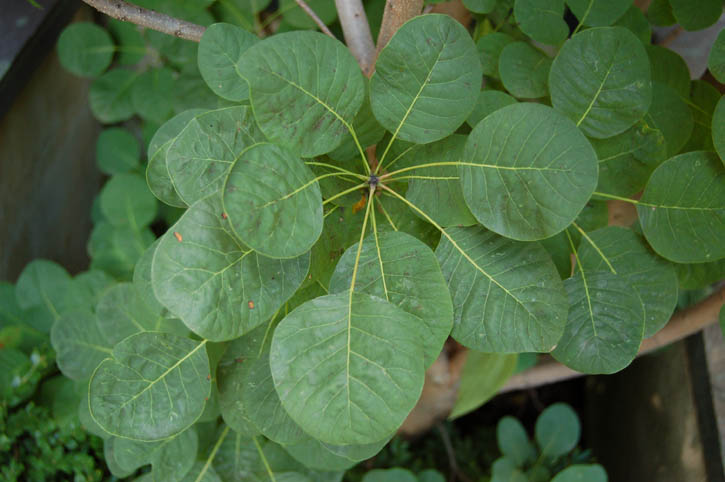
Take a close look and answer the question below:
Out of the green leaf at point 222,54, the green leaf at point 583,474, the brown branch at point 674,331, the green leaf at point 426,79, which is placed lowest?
the green leaf at point 583,474

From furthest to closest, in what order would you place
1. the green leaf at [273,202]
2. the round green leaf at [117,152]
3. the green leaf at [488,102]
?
1. the round green leaf at [117,152]
2. the green leaf at [488,102]
3. the green leaf at [273,202]

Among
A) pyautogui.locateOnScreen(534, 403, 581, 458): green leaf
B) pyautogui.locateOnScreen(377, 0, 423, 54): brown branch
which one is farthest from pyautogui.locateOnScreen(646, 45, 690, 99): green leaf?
pyautogui.locateOnScreen(534, 403, 581, 458): green leaf

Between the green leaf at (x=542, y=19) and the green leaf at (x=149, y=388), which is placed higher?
the green leaf at (x=542, y=19)

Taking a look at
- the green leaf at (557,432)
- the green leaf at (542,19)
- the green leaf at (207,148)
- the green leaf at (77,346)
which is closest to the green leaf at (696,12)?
the green leaf at (542,19)

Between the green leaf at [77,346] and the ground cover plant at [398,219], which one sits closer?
the ground cover plant at [398,219]

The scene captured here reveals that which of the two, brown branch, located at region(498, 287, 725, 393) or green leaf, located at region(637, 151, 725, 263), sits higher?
green leaf, located at region(637, 151, 725, 263)

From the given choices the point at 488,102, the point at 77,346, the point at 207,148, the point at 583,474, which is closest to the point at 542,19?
the point at 488,102

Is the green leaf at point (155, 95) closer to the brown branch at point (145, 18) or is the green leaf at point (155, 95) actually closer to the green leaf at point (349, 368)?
the brown branch at point (145, 18)

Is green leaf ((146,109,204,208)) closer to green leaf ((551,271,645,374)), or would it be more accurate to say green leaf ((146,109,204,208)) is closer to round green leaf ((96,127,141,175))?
green leaf ((551,271,645,374))
